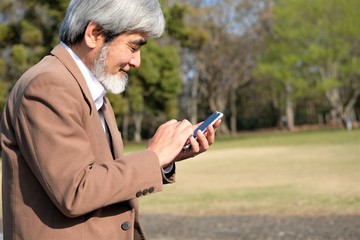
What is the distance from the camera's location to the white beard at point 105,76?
2195 mm

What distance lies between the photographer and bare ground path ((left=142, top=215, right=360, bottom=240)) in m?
8.50

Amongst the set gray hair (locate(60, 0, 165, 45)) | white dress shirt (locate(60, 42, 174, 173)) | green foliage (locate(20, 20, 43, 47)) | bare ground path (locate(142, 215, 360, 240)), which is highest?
green foliage (locate(20, 20, 43, 47))

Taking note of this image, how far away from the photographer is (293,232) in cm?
873

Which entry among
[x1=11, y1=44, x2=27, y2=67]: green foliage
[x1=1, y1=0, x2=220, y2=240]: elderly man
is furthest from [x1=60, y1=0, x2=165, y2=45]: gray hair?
[x1=11, y1=44, x2=27, y2=67]: green foliage

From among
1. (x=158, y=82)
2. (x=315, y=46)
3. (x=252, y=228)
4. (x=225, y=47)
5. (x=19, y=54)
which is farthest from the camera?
(x=225, y=47)

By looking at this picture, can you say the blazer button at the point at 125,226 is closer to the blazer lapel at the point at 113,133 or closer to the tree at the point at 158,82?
the blazer lapel at the point at 113,133

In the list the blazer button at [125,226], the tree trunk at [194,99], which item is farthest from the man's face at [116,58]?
the tree trunk at [194,99]

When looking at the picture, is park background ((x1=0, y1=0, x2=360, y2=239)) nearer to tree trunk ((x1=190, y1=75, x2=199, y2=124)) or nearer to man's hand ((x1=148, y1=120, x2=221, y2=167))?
tree trunk ((x1=190, y1=75, x2=199, y2=124))

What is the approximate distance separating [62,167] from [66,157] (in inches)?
1.2

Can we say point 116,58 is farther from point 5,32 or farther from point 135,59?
point 5,32

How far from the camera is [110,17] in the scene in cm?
214

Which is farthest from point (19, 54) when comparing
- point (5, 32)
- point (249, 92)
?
point (249, 92)

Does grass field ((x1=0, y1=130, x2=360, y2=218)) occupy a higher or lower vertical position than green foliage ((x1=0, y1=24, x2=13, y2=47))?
lower

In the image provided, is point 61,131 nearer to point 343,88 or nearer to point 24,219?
point 24,219
